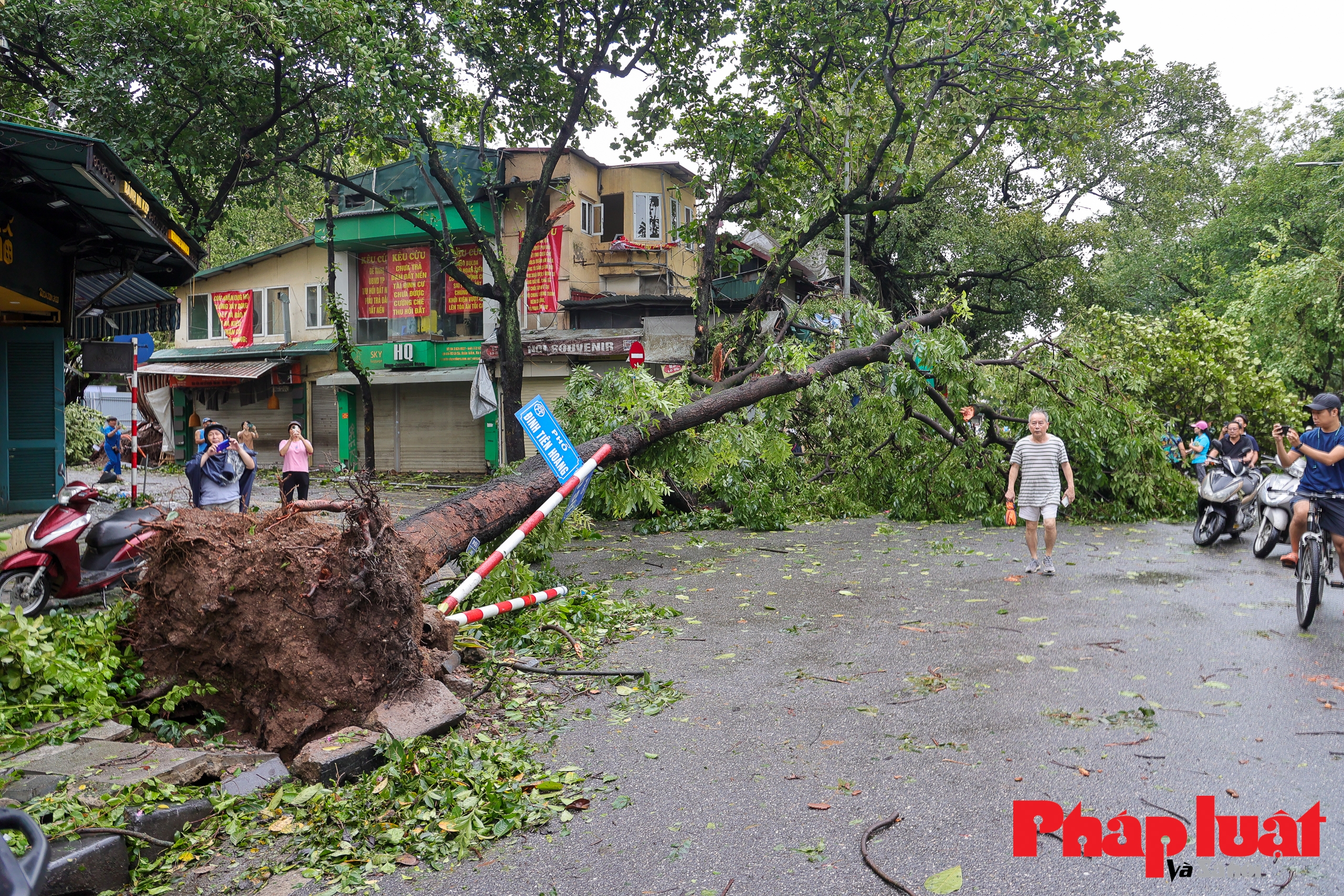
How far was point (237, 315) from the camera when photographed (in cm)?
2875

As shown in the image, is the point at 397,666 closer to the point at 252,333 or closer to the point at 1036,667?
the point at 1036,667

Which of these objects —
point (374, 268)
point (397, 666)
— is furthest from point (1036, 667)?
point (374, 268)

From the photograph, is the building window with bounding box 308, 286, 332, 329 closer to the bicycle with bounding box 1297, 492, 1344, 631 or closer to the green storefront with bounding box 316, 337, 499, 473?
the green storefront with bounding box 316, 337, 499, 473

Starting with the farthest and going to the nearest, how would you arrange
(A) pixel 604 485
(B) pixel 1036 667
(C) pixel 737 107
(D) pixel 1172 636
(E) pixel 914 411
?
(C) pixel 737 107 → (E) pixel 914 411 → (A) pixel 604 485 → (D) pixel 1172 636 → (B) pixel 1036 667

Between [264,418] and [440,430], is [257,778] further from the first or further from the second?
[264,418]

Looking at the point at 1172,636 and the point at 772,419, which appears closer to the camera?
the point at 1172,636

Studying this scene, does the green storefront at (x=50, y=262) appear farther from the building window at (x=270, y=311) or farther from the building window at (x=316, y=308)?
the building window at (x=270, y=311)

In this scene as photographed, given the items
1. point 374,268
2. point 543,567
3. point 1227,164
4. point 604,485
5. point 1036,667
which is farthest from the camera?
point 1227,164

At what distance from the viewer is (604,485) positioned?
9953mm

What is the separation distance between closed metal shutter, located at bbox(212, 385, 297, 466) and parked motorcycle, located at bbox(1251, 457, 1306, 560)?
26.5m

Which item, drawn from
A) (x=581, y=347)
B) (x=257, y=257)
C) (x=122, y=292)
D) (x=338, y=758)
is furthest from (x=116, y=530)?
(x=257, y=257)

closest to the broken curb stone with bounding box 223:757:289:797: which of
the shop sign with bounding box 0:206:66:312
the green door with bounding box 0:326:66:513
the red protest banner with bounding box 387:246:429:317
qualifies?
the shop sign with bounding box 0:206:66:312

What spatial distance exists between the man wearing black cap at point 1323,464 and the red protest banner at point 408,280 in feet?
74.6

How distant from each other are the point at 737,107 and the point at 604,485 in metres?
9.29
